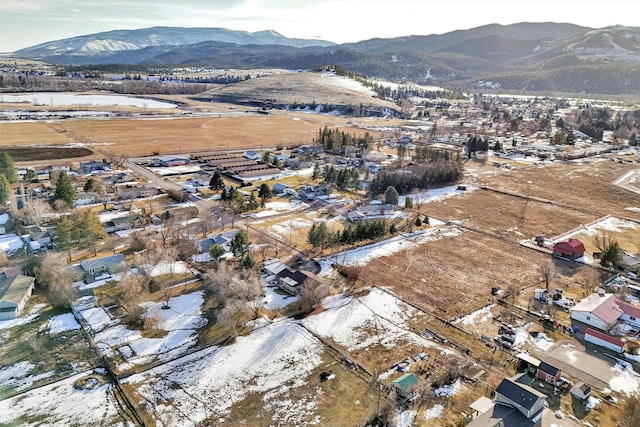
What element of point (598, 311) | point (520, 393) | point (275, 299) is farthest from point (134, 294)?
point (598, 311)

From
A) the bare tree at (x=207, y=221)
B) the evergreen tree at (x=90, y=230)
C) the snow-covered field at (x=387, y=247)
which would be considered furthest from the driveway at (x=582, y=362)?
the evergreen tree at (x=90, y=230)

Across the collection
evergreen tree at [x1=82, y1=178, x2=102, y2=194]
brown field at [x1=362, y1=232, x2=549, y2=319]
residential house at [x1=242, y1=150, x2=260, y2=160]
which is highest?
evergreen tree at [x1=82, y1=178, x2=102, y2=194]

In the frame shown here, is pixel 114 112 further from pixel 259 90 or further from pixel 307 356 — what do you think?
pixel 307 356

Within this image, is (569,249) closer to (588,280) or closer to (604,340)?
(588,280)

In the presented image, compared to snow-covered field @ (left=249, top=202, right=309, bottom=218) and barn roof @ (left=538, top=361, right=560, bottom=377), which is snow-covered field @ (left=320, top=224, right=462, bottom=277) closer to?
snow-covered field @ (left=249, top=202, right=309, bottom=218)

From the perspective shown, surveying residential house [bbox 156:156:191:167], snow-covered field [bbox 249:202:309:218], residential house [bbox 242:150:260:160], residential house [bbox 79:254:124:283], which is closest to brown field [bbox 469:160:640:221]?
snow-covered field [bbox 249:202:309:218]
